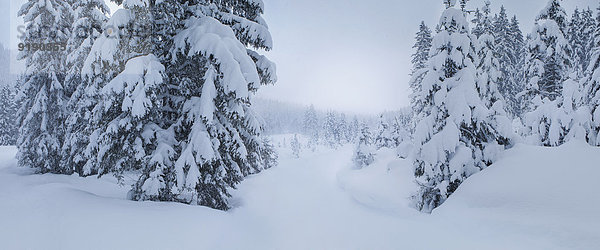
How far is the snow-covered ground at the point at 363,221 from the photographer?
14.2 feet

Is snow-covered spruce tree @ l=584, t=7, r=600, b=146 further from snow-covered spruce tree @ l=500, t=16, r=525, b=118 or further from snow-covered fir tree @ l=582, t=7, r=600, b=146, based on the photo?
snow-covered spruce tree @ l=500, t=16, r=525, b=118

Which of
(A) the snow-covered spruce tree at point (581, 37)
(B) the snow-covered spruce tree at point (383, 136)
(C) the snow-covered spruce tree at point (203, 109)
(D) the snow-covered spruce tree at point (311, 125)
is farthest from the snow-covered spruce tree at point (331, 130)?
(C) the snow-covered spruce tree at point (203, 109)

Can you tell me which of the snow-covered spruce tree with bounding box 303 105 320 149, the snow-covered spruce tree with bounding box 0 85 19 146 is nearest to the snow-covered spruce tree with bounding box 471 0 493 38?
the snow-covered spruce tree with bounding box 0 85 19 146

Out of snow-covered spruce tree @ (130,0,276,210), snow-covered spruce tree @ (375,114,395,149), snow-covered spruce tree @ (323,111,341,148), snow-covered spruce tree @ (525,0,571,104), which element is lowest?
snow-covered spruce tree @ (323,111,341,148)

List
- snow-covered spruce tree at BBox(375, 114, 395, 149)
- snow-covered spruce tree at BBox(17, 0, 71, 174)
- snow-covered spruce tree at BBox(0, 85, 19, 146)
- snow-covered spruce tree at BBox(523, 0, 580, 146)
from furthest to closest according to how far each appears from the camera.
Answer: snow-covered spruce tree at BBox(375, 114, 395, 149), snow-covered spruce tree at BBox(0, 85, 19, 146), snow-covered spruce tree at BBox(17, 0, 71, 174), snow-covered spruce tree at BBox(523, 0, 580, 146)

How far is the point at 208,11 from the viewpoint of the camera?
783 centimetres

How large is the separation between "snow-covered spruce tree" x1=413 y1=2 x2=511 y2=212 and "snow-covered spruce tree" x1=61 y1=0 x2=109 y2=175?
52.6 ft

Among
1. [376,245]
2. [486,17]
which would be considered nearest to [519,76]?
[486,17]

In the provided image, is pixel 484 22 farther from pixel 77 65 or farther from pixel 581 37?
pixel 77 65

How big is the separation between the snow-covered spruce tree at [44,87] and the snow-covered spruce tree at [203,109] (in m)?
11.9

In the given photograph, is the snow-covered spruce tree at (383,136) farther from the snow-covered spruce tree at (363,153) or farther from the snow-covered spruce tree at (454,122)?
the snow-covered spruce tree at (454,122)

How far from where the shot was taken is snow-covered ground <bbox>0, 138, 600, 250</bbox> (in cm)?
432

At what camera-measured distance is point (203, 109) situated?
653 cm

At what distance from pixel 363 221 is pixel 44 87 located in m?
18.6
